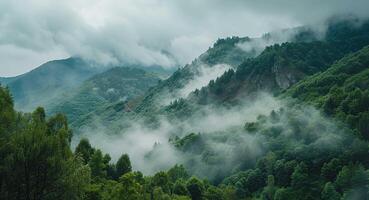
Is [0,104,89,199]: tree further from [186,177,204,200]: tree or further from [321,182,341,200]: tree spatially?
A: [321,182,341,200]: tree

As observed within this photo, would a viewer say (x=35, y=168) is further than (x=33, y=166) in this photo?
Yes

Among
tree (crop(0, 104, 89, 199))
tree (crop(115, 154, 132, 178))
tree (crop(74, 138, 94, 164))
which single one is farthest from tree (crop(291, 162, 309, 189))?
tree (crop(0, 104, 89, 199))

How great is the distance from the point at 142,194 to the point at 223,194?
220ft

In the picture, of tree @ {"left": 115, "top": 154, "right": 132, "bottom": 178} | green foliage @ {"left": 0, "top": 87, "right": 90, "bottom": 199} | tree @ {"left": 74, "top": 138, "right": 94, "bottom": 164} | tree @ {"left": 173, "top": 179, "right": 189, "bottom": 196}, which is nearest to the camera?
green foliage @ {"left": 0, "top": 87, "right": 90, "bottom": 199}

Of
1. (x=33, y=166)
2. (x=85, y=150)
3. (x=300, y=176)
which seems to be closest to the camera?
(x=33, y=166)

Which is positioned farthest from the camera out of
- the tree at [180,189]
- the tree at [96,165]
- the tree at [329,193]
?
the tree at [180,189]

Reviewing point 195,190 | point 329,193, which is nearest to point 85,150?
point 195,190

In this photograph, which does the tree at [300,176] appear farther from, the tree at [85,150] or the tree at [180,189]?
the tree at [85,150]

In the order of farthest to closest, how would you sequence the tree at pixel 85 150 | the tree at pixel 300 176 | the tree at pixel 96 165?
1. the tree at pixel 300 176
2. the tree at pixel 85 150
3. the tree at pixel 96 165

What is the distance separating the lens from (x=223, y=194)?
163 metres

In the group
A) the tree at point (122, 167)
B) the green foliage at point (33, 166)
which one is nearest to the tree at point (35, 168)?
the green foliage at point (33, 166)

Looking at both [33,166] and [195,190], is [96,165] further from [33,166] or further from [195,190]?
[33,166]

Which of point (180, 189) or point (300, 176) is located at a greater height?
point (300, 176)

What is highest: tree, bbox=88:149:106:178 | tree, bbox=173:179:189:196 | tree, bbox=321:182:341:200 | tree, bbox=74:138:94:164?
tree, bbox=74:138:94:164
